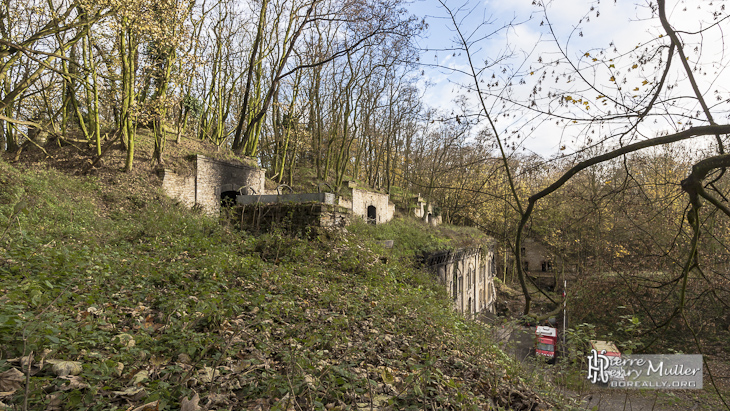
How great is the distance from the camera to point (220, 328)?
3762mm

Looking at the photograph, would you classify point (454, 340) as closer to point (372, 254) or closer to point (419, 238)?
point (372, 254)

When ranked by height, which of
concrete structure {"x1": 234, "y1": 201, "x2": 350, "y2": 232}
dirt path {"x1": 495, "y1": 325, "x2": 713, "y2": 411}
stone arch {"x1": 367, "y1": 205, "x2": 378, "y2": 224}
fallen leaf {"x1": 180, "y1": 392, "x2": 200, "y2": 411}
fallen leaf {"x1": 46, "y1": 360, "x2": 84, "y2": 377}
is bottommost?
dirt path {"x1": 495, "y1": 325, "x2": 713, "y2": 411}

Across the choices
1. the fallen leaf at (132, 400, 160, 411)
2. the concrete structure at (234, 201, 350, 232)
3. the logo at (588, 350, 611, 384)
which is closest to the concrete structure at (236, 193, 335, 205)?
the concrete structure at (234, 201, 350, 232)

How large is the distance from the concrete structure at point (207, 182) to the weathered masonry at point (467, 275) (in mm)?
8534

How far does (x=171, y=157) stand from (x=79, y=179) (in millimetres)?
3065

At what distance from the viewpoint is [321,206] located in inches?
341

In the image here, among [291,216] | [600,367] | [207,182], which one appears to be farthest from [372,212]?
[600,367]

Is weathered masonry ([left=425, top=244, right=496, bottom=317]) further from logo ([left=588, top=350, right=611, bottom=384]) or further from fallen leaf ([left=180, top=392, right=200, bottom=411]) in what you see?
fallen leaf ([left=180, top=392, right=200, bottom=411])

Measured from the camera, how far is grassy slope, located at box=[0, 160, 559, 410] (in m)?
2.56

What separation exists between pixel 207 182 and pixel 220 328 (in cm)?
1150

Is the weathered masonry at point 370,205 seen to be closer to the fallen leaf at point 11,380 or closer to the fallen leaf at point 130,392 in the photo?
the fallen leaf at point 130,392

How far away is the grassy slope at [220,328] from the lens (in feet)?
8.41

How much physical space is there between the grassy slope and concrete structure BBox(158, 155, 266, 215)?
4544 mm

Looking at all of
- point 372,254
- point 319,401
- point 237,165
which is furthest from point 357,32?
point 319,401
